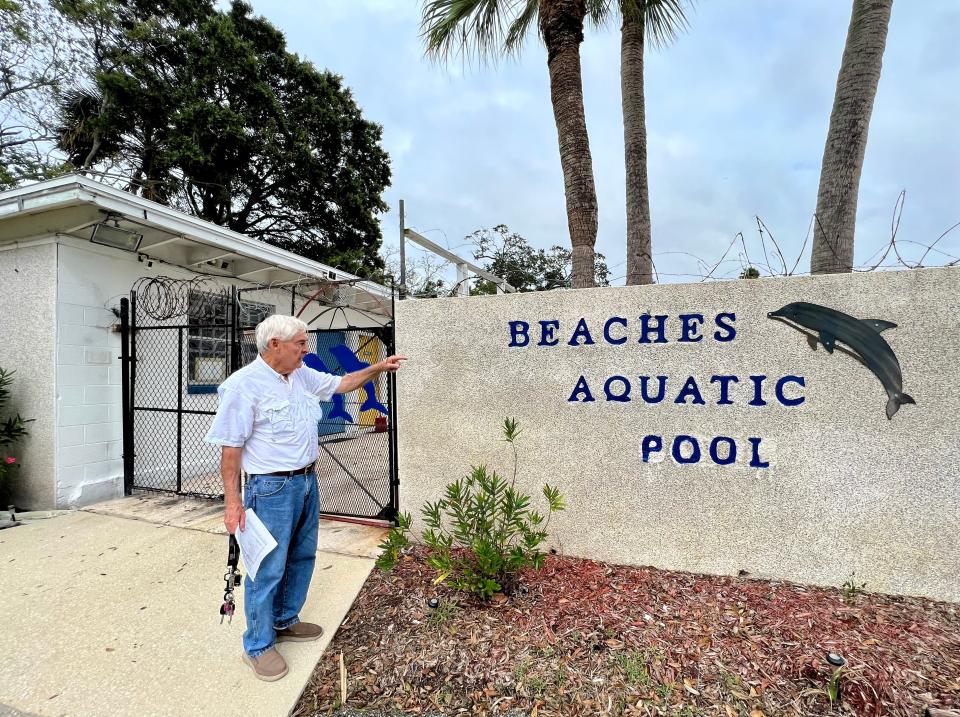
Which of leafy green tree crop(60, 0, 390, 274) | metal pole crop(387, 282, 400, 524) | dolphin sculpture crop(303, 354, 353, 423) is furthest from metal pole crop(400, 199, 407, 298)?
leafy green tree crop(60, 0, 390, 274)

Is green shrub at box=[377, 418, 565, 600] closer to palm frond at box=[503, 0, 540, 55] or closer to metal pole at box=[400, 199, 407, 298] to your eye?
metal pole at box=[400, 199, 407, 298]

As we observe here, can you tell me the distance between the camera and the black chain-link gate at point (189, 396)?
16.7 feet

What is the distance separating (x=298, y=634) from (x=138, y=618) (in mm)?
1143

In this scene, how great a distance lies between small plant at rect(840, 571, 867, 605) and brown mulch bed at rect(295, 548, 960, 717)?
5cm

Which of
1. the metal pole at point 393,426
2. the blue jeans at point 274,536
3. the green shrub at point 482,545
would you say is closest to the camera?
the blue jeans at point 274,536

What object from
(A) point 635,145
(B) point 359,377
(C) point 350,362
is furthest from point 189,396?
(A) point 635,145

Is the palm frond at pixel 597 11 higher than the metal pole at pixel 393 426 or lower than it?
higher

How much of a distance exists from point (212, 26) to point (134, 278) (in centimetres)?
1265

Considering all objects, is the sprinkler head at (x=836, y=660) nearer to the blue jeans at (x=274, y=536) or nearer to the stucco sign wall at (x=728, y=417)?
the stucco sign wall at (x=728, y=417)

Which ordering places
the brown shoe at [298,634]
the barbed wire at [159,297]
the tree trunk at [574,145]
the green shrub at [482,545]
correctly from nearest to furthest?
1. the brown shoe at [298,634]
2. the green shrub at [482,545]
3. the tree trunk at [574,145]
4. the barbed wire at [159,297]

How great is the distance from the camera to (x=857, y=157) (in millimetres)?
3756

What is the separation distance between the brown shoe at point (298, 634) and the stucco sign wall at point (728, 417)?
1.21m

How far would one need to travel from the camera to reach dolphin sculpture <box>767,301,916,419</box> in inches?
114

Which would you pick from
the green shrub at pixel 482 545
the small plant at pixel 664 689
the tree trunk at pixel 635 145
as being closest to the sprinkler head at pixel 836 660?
the small plant at pixel 664 689
